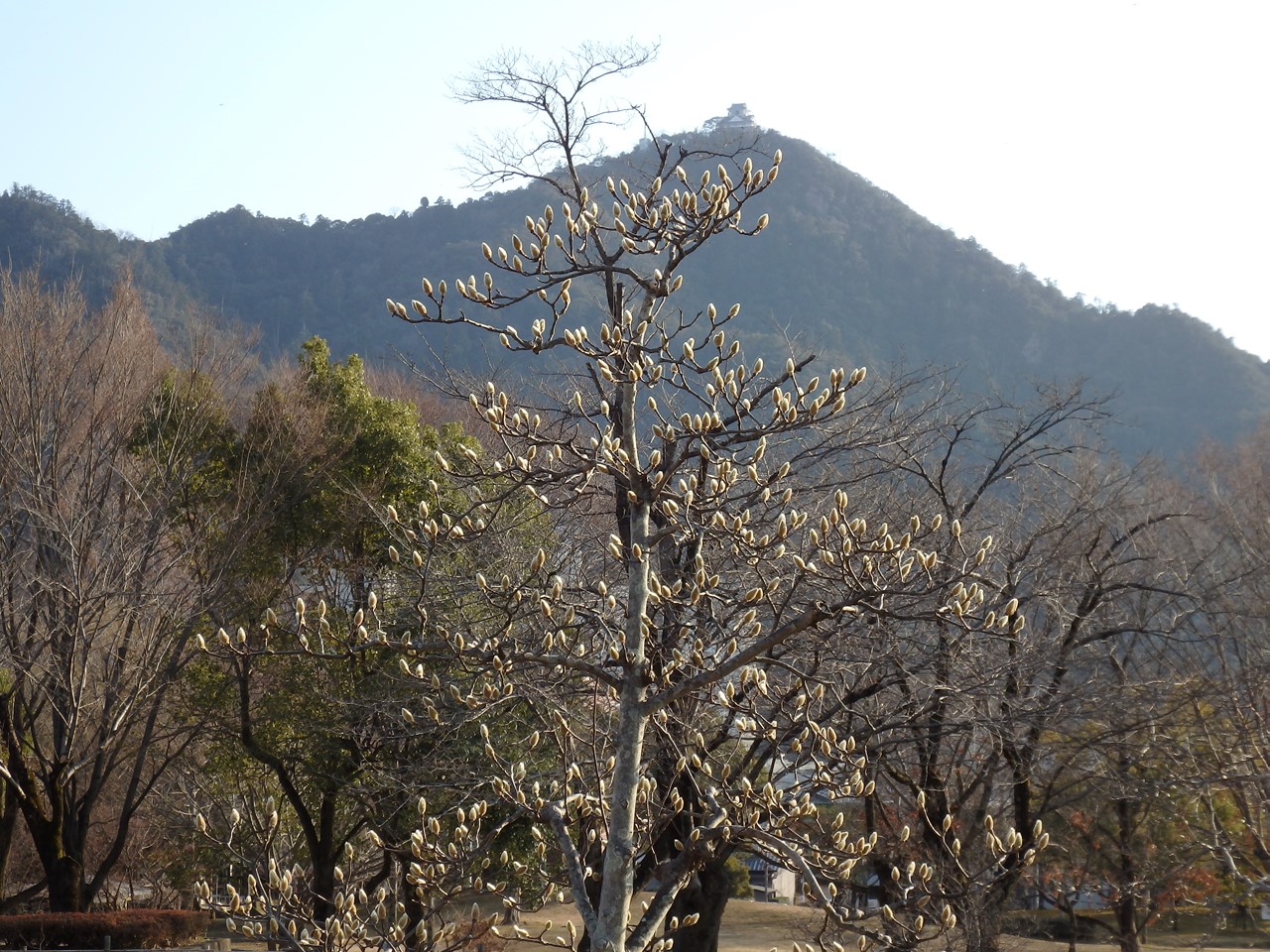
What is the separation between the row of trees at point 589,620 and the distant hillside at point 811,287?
2373 centimetres

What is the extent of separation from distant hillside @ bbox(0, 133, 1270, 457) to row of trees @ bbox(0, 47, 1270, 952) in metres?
23.7

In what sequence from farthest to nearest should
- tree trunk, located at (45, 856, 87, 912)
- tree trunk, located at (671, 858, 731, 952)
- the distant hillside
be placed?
the distant hillside → tree trunk, located at (45, 856, 87, 912) → tree trunk, located at (671, 858, 731, 952)

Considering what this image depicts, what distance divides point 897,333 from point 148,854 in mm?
36334

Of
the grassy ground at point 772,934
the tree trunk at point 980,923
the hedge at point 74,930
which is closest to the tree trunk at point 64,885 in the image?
the hedge at point 74,930

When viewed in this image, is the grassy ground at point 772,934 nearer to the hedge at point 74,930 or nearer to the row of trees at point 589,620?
the row of trees at point 589,620

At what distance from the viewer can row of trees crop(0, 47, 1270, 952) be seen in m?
4.05

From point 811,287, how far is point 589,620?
4895 centimetres

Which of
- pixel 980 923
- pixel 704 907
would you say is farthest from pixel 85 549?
pixel 980 923

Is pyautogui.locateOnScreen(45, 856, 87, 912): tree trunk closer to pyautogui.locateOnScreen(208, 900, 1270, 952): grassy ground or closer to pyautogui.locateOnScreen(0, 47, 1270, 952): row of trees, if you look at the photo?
pyautogui.locateOnScreen(0, 47, 1270, 952): row of trees

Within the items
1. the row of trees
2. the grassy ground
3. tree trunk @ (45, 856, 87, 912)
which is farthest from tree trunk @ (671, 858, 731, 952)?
the grassy ground

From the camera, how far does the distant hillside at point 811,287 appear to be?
44281mm

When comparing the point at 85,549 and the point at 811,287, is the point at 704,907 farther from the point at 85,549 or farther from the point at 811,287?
the point at 811,287

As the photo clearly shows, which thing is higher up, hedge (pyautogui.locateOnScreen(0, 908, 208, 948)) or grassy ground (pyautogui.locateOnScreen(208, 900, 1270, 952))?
hedge (pyautogui.locateOnScreen(0, 908, 208, 948))

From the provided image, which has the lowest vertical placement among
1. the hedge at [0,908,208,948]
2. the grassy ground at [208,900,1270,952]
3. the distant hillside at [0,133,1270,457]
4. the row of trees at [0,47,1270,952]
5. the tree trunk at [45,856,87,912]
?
the grassy ground at [208,900,1270,952]
